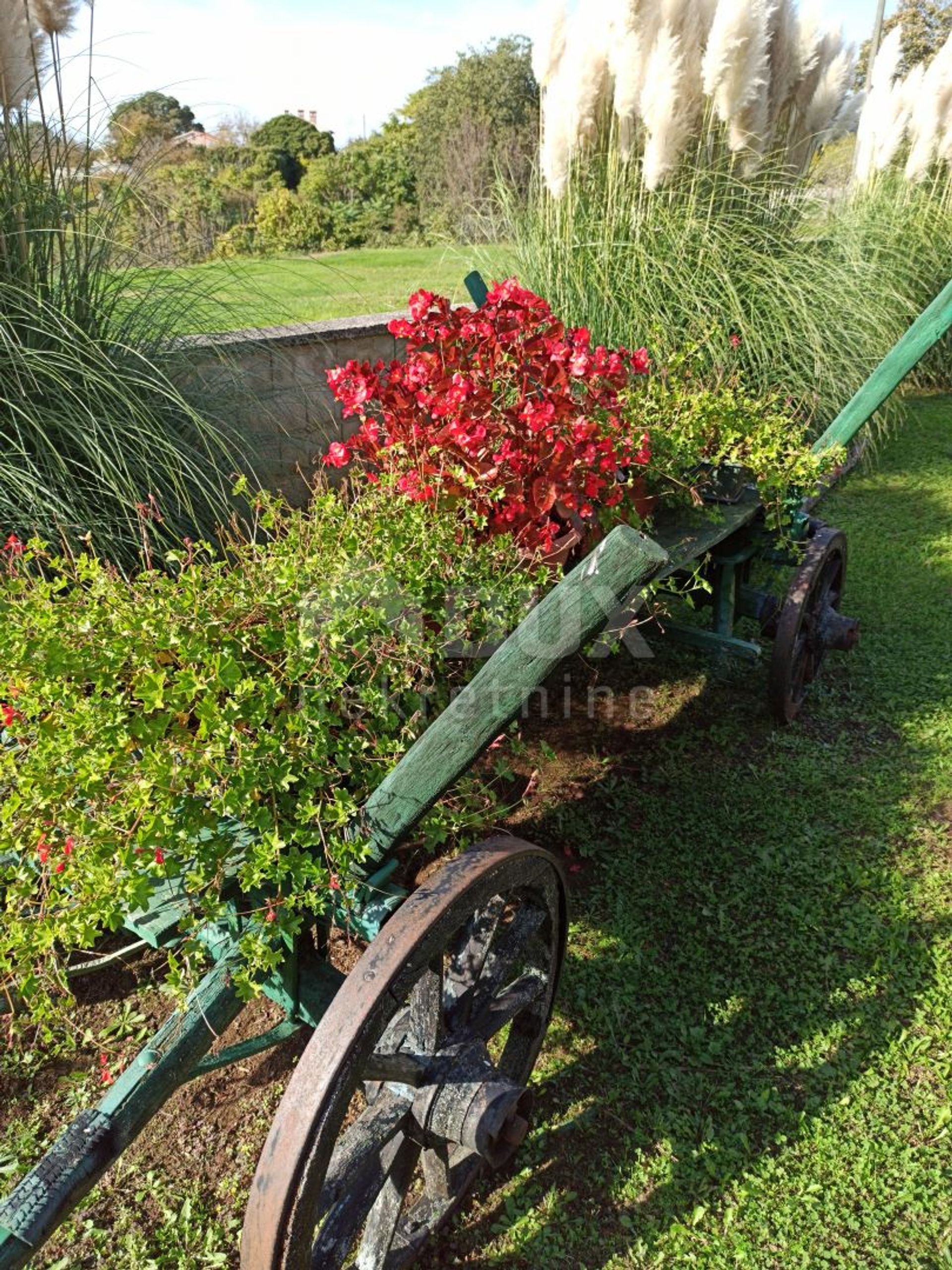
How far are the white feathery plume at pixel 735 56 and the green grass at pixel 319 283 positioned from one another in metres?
1.50

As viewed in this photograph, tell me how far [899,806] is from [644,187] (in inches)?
146

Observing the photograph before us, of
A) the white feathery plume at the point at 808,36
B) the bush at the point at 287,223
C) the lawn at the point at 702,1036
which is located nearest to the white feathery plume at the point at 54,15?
the lawn at the point at 702,1036

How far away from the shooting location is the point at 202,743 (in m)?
1.45

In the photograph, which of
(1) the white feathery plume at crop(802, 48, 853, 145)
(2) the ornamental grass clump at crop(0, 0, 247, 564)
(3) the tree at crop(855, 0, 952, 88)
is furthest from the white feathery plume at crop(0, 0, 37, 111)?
(3) the tree at crop(855, 0, 952, 88)

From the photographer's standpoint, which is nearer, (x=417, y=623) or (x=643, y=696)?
(x=417, y=623)

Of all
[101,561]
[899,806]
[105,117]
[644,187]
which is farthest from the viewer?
[644,187]

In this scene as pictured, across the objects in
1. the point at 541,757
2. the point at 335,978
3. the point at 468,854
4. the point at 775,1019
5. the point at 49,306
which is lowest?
the point at 775,1019

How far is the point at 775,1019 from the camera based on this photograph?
223 cm

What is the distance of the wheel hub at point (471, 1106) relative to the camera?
151cm

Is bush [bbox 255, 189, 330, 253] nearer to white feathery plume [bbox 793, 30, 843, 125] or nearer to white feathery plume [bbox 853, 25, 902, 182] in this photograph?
white feathery plume [bbox 853, 25, 902, 182]

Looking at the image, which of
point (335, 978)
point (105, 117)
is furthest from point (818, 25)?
point (335, 978)

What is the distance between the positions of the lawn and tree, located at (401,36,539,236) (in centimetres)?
1635

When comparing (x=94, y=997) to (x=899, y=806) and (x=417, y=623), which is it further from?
(x=899, y=806)

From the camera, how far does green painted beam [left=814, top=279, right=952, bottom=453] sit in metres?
3.03
